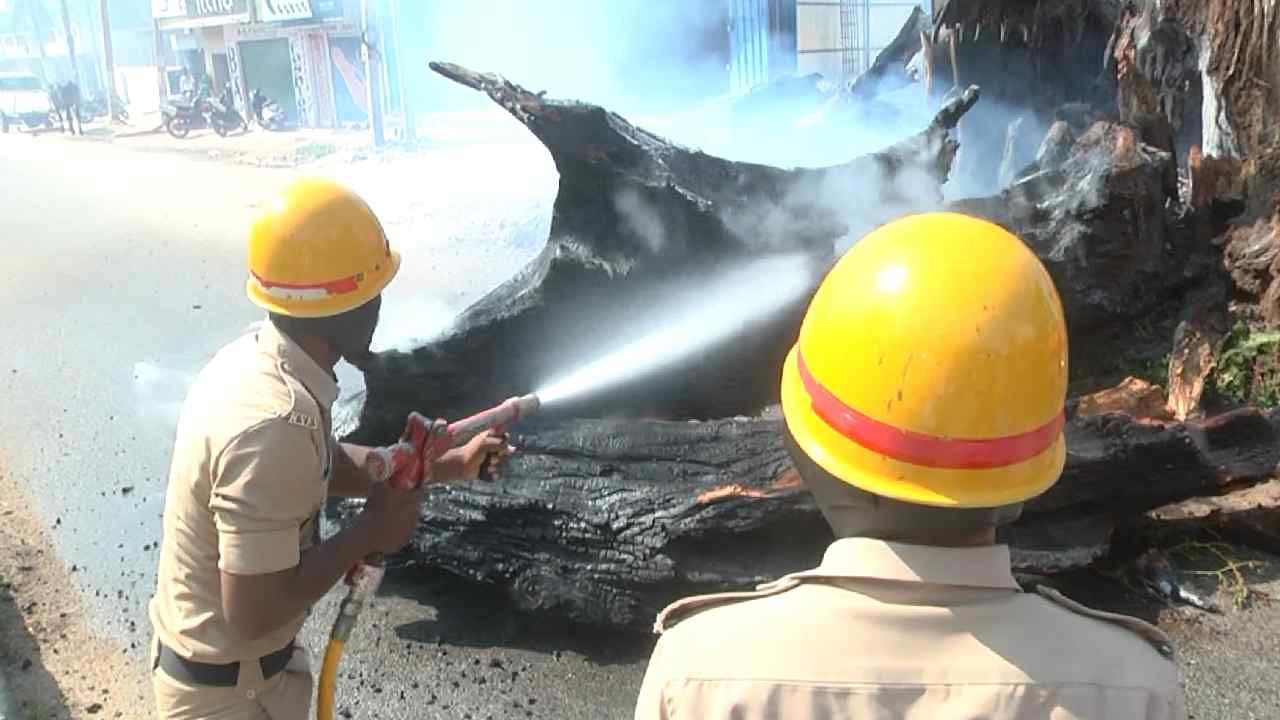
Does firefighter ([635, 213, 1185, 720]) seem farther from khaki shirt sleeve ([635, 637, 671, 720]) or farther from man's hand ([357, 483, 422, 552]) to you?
man's hand ([357, 483, 422, 552])

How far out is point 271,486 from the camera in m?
1.95

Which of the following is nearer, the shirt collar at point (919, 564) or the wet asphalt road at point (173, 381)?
the shirt collar at point (919, 564)

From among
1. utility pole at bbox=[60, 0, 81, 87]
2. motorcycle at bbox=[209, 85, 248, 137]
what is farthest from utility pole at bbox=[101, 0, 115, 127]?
motorcycle at bbox=[209, 85, 248, 137]

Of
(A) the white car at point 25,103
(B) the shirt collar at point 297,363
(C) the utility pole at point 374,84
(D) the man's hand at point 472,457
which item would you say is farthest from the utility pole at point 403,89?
(A) the white car at point 25,103

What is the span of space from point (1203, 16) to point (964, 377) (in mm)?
5725

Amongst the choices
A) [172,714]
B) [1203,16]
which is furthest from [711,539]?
[1203,16]

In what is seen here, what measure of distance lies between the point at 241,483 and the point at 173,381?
18.2 ft

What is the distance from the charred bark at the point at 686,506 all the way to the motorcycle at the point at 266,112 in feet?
88.2

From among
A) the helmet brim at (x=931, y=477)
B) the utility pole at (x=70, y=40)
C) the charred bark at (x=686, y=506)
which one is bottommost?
the utility pole at (x=70, y=40)

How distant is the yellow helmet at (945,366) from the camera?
3.84ft

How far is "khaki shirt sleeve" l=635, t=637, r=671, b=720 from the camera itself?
122 centimetres

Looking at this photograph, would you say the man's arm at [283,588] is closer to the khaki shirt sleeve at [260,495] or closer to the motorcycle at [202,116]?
the khaki shirt sleeve at [260,495]

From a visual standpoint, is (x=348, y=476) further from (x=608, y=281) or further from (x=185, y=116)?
(x=185, y=116)

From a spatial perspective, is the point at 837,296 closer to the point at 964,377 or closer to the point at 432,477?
the point at 964,377
